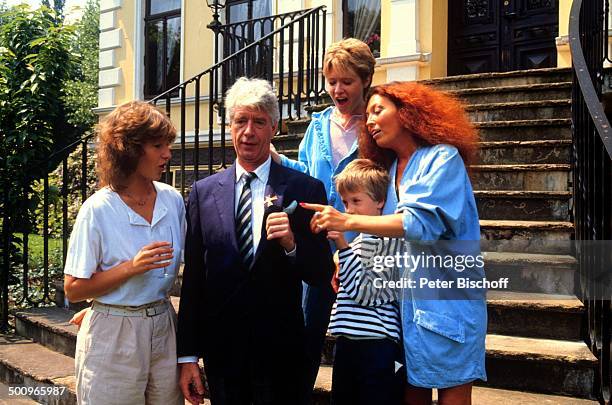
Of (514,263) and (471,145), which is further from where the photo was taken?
(514,263)

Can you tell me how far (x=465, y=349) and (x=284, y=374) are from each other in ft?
2.17

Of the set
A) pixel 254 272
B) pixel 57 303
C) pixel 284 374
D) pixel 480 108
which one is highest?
pixel 480 108

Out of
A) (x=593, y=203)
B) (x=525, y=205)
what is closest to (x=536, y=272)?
(x=593, y=203)

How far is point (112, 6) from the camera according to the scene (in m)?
11.3

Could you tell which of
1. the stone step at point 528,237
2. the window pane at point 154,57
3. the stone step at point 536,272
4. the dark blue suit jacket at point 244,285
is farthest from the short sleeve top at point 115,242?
the window pane at point 154,57

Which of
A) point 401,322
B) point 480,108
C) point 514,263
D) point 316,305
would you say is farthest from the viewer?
point 480,108

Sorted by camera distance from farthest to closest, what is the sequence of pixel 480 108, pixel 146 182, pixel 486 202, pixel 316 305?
pixel 480 108 < pixel 486 202 < pixel 316 305 < pixel 146 182

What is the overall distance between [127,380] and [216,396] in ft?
1.05

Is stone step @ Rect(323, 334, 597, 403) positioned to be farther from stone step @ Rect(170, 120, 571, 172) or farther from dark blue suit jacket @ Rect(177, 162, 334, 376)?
stone step @ Rect(170, 120, 571, 172)

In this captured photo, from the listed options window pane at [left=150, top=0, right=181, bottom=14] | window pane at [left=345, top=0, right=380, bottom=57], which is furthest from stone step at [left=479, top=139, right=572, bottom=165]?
window pane at [left=150, top=0, right=181, bottom=14]

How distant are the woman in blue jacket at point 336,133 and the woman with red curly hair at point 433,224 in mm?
506

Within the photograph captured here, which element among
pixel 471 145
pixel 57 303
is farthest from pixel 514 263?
pixel 57 303

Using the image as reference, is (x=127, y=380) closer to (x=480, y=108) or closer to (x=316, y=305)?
(x=316, y=305)

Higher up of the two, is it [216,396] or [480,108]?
[480,108]
